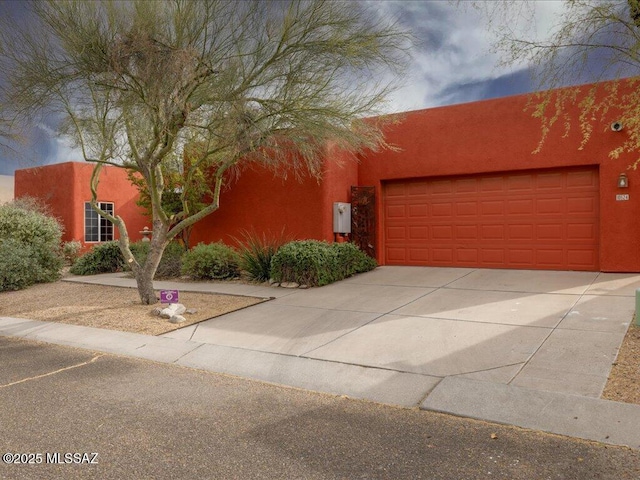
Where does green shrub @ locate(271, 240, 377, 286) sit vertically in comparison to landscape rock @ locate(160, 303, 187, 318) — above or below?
above

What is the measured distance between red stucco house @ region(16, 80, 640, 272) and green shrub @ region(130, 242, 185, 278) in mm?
1539

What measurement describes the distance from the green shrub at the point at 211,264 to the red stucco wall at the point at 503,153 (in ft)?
14.4

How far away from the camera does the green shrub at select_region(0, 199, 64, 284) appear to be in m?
13.5

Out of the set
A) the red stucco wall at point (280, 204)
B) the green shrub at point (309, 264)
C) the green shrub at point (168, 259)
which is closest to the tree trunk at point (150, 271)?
the green shrub at point (309, 264)

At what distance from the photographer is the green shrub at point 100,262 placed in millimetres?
15244

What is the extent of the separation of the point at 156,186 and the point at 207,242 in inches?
275

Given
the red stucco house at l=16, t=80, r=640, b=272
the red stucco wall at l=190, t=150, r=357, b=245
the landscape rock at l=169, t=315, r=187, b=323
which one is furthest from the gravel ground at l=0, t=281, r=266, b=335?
the red stucco house at l=16, t=80, r=640, b=272

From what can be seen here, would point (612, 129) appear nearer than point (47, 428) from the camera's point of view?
No

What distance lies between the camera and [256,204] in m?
15.2

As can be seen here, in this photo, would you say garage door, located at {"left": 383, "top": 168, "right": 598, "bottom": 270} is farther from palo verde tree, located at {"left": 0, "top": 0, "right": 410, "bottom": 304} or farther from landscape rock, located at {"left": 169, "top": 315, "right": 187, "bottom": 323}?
landscape rock, located at {"left": 169, "top": 315, "right": 187, "bottom": 323}

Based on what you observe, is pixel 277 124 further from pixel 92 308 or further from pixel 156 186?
pixel 92 308

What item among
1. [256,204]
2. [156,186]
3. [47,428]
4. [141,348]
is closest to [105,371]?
[141,348]

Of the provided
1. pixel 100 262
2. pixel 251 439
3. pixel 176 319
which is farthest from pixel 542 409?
pixel 100 262

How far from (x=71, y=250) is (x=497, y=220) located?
14.8m
